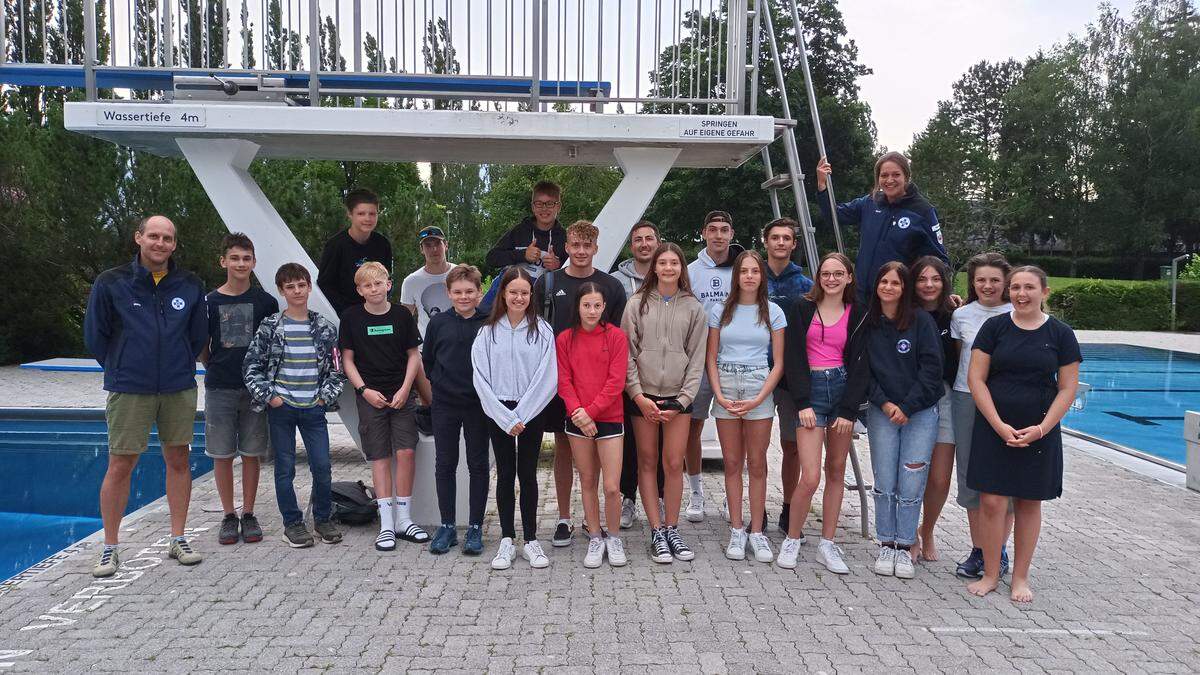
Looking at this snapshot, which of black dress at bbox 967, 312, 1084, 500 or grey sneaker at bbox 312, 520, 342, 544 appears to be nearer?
black dress at bbox 967, 312, 1084, 500

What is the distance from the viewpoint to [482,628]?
12.7 ft

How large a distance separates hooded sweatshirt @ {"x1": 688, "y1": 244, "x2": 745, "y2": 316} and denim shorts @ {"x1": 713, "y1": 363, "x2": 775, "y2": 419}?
51cm

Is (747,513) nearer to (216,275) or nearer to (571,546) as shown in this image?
(571,546)

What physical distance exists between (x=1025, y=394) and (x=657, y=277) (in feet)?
6.74

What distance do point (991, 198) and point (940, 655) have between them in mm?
41383

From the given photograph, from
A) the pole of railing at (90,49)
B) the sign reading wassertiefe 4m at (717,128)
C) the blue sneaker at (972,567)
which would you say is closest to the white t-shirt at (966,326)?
the blue sneaker at (972,567)

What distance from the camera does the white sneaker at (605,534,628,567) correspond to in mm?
4734

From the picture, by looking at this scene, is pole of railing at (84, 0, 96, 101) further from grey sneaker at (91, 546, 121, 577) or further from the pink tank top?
the pink tank top

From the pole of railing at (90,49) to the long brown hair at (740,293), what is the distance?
421cm

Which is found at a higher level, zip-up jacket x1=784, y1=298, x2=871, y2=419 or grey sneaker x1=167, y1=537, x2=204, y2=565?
Result: zip-up jacket x1=784, y1=298, x2=871, y2=419

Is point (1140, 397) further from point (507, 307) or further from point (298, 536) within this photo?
point (298, 536)

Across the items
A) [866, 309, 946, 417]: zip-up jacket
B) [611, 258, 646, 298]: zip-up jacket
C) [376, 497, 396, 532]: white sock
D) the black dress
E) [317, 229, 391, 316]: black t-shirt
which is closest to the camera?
the black dress

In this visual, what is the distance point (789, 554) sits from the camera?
4781 mm

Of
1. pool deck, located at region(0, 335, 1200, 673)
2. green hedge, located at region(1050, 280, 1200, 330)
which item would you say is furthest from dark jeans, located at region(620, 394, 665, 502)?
green hedge, located at region(1050, 280, 1200, 330)
